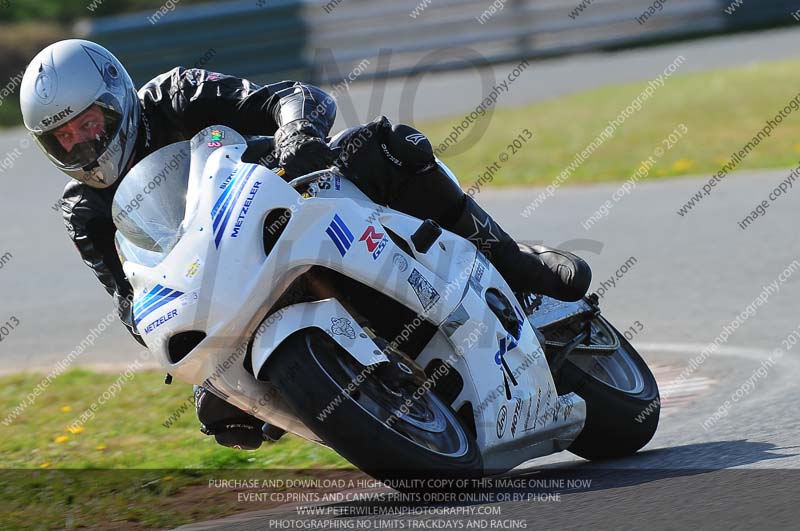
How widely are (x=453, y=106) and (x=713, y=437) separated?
1316 cm

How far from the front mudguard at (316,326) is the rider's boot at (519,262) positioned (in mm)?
1089

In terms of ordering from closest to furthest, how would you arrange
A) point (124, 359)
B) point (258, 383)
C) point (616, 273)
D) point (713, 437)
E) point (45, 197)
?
point (258, 383) → point (713, 437) → point (124, 359) → point (616, 273) → point (45, 197)

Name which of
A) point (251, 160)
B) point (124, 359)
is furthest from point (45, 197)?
point (251, 160)

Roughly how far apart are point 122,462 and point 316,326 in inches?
92.0

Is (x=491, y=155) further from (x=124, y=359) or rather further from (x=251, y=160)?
(x=251, y=160)

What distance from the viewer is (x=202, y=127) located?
515 cm

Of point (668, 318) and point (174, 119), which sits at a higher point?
point (174, 119)

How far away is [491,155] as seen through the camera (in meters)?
14.6

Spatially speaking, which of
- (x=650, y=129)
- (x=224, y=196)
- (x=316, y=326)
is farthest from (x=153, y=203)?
(x=650, y=129)

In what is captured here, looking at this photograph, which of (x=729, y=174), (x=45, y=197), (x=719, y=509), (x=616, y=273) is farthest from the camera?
(x=45, y=197)

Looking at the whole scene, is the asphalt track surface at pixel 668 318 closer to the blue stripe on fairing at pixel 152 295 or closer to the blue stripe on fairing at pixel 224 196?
the blue stripe on fairing at pixel 152 295

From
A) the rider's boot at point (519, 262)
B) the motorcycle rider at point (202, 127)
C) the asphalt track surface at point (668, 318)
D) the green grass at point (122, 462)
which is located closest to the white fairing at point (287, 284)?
the motorcycle rider at point (202, 127)

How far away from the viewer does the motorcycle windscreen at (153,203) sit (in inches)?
169

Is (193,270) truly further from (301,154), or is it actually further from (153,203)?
(301,154)
